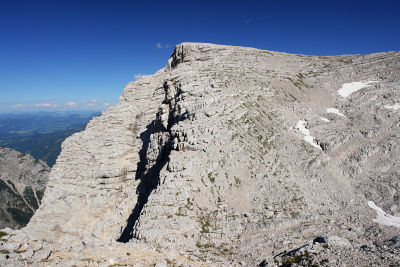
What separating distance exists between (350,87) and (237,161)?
44.6m

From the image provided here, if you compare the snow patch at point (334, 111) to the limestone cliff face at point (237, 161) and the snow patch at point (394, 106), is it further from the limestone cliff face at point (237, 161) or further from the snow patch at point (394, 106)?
the snow patch at point (394, 106)

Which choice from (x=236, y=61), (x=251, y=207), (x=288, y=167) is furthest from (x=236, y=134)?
(x=236, y=61)

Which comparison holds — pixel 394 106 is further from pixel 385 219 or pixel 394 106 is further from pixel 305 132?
pixel 385 219

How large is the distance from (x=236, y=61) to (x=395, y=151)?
40653mm

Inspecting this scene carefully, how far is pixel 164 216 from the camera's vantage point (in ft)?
89.9

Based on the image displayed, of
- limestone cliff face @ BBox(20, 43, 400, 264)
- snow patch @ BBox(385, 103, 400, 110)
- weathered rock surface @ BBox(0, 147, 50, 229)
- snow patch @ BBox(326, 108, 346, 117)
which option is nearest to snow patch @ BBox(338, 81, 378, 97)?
limestone cliff face @ BBox(20, 43, 400, 264)

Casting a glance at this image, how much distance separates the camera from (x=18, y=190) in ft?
594

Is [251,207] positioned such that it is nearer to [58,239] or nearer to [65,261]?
[65,261]

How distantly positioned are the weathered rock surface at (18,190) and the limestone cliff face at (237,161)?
5287 inches

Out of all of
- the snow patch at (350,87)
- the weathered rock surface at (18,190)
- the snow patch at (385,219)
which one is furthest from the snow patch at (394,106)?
the weathered rock surface at (18,190)

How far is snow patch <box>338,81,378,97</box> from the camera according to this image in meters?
57.6

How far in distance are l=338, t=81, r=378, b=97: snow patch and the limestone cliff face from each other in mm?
505

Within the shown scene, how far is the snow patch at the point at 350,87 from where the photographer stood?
57594mm

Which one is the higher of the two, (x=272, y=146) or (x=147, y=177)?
(x=272, y=146)
